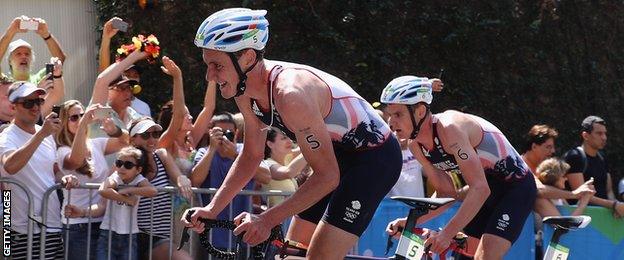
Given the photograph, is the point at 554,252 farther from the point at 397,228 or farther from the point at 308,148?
the point at 308,148

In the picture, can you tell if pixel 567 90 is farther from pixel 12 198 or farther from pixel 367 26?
pixel 12 198

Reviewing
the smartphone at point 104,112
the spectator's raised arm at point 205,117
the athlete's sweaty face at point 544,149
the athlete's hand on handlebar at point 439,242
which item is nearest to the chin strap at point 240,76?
the athlete's hand on handlebar at point 439,242

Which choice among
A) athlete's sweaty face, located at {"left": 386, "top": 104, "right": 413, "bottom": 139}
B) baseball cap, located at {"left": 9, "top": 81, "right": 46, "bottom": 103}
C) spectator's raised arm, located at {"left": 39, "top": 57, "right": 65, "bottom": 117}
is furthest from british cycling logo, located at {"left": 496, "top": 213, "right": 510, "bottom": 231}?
spectator's raised arm, located at {"left": 39, "top": 57, "right": 65, "bottom": 117}

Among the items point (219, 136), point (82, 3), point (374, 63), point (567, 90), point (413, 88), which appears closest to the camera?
point (413, 88)

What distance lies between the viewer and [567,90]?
15.4 metres

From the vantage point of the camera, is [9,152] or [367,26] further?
[367,26]

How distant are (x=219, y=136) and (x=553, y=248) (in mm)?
2856

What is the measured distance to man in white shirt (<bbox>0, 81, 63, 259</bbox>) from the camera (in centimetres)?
851

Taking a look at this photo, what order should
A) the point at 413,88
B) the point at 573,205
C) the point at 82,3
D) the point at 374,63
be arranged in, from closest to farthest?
the point at 413,88 → the point at 573,205 → the point at 82,3 → the point at 374,63

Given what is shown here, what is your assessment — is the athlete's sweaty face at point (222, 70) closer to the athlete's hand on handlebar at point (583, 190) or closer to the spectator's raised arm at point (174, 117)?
the spectator's raised arm at point (174, 117)

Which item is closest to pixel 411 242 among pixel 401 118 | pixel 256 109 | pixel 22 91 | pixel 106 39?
pixel 401 118

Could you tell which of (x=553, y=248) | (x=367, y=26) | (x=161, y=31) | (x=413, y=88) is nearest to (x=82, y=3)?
(x=161, y=31)

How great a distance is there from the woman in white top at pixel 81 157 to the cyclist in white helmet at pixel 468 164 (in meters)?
2.29

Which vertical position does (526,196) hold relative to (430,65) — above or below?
below
